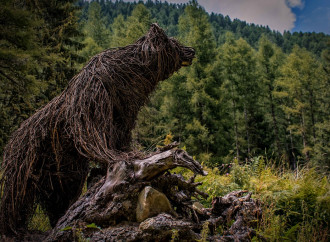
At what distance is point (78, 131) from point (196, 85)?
1738 cm

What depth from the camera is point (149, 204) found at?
1.82m

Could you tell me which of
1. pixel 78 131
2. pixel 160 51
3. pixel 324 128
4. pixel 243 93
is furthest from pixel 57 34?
pixel 324 128

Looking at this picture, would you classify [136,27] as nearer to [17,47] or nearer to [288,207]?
[17,47]

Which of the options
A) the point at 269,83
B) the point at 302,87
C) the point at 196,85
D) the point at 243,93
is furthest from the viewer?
the point at 269,83

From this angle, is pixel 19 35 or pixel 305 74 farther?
pixel 305 74

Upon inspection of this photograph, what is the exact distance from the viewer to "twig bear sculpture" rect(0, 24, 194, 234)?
2145mm

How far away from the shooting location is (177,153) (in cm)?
185

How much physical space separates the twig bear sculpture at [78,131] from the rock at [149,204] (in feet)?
1.28

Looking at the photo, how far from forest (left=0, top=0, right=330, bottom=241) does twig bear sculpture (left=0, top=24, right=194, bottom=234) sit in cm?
48

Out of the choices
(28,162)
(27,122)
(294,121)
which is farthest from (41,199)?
(294,121)

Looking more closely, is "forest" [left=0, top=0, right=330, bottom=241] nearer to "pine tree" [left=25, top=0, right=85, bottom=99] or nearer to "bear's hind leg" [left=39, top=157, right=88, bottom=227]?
"pine tree" [left=25, top=0, right=85, bottom=99]

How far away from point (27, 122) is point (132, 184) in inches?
56.6

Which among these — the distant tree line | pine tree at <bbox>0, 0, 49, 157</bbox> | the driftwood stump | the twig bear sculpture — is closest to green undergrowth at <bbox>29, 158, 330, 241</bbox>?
the twig bear sculpture

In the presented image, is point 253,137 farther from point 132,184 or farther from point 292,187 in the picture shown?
point 132,184
